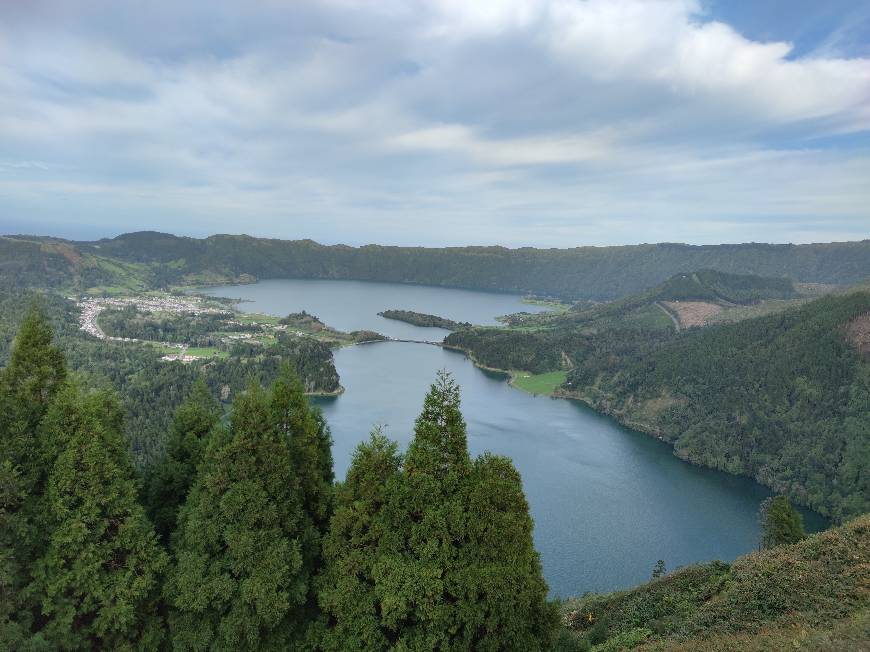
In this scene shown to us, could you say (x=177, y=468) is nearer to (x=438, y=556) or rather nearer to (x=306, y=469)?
(x=306, y=469)

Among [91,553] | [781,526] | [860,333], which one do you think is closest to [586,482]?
[781,526]

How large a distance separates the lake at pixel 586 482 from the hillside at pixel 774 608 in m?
24.2

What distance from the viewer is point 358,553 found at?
45.8 feet

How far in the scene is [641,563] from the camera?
48844 mm

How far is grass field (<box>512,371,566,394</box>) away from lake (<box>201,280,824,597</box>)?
14.0 ft

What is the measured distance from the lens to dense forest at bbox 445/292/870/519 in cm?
7169

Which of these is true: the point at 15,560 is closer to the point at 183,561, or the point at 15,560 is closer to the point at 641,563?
the point at 183,561

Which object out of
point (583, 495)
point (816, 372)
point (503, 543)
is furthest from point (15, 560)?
point (816, 372)

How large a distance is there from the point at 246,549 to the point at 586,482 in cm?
6058

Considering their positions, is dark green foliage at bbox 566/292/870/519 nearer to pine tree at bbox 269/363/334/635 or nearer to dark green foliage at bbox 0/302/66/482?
pine tree at bbox 269/363/334/635

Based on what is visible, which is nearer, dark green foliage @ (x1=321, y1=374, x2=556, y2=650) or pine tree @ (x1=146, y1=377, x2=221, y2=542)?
dark green foliage @ (x1=321, y1=374, x2=556, y2=650)

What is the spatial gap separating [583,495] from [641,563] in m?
14.1

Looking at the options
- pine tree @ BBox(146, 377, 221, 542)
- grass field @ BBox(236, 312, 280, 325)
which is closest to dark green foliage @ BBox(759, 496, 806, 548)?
pine tree @ BBox(146, 377, 221, 542)

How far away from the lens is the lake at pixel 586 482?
50062 mm
